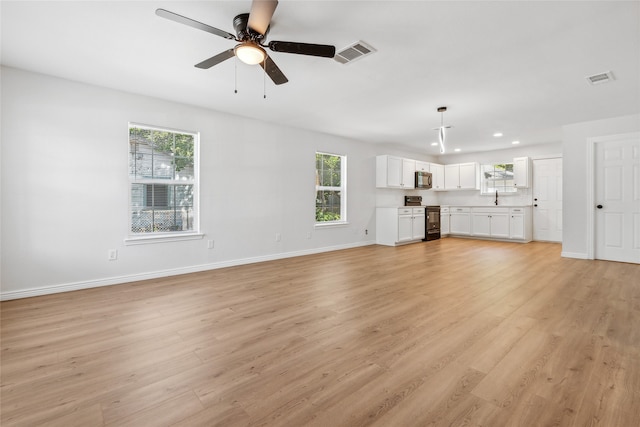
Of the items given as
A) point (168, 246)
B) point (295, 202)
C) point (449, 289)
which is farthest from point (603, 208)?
point (168, 246)

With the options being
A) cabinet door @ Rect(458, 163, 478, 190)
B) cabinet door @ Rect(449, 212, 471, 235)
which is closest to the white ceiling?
cabinet door @ Rect(458, 163, 478, 190)

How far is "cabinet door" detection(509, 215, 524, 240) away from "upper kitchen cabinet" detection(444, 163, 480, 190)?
1409 mm

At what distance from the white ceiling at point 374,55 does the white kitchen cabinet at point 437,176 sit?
12.4 feet

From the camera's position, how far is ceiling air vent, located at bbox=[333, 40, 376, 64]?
275cm

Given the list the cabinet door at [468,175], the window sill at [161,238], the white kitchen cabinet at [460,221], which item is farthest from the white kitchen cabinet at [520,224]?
the window sill at [161,238]

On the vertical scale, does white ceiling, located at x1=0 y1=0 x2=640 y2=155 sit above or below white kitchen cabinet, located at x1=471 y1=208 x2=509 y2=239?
above

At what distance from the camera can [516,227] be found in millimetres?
7516

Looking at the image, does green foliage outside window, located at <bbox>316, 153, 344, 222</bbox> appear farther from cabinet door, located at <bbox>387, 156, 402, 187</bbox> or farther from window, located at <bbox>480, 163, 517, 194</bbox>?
window, located at <bbox>480, 163, 517, 194</bbox>

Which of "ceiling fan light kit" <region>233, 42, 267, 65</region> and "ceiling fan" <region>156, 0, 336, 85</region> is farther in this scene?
"ceiling fan light kit" <region>233, 42, 267, 65</region>

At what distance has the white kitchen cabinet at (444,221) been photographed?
29.0 ft

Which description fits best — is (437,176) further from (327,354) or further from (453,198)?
(327,354)

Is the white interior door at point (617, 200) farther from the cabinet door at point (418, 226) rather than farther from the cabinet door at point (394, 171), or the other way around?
the cabinet door at point (394, 171)

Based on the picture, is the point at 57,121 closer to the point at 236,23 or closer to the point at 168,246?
the point at 168,246

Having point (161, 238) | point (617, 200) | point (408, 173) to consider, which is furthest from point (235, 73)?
point (617, 200)
